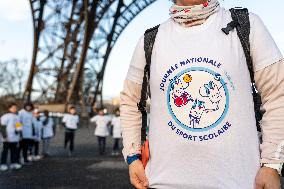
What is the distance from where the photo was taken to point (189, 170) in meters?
1.83

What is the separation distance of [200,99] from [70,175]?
831 centimetres

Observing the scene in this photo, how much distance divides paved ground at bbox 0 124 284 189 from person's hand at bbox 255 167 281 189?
6449 mm

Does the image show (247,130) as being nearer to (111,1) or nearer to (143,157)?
(143,157)

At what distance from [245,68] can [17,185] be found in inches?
282

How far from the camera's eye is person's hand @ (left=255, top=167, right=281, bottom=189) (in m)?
1.72

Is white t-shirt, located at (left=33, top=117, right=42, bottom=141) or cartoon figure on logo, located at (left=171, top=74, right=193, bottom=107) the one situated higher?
cartoon figure on logo, located at (left=171, top=74, right=193, bottom=107)

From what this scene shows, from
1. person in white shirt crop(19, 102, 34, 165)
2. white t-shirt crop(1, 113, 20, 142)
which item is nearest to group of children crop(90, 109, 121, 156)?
person in white shirt crop(19, 102, 34, 165)

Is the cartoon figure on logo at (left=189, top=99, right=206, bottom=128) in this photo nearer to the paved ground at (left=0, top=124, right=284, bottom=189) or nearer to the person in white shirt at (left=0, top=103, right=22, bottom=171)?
the paved ground at (left=0, top=124, right=284, bottom=189)

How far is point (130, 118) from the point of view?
81.5 inches

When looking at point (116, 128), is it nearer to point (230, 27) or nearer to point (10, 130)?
point (10, 130)

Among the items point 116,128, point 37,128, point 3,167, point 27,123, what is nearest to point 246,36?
point 3,167

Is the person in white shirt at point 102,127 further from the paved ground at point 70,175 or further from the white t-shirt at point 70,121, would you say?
the paved ground at point 70,175

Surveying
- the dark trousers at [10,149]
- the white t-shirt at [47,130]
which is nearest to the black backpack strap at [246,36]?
the dark trousers at [10,149]

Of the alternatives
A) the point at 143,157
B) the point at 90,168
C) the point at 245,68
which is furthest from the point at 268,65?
the point at 90,168
